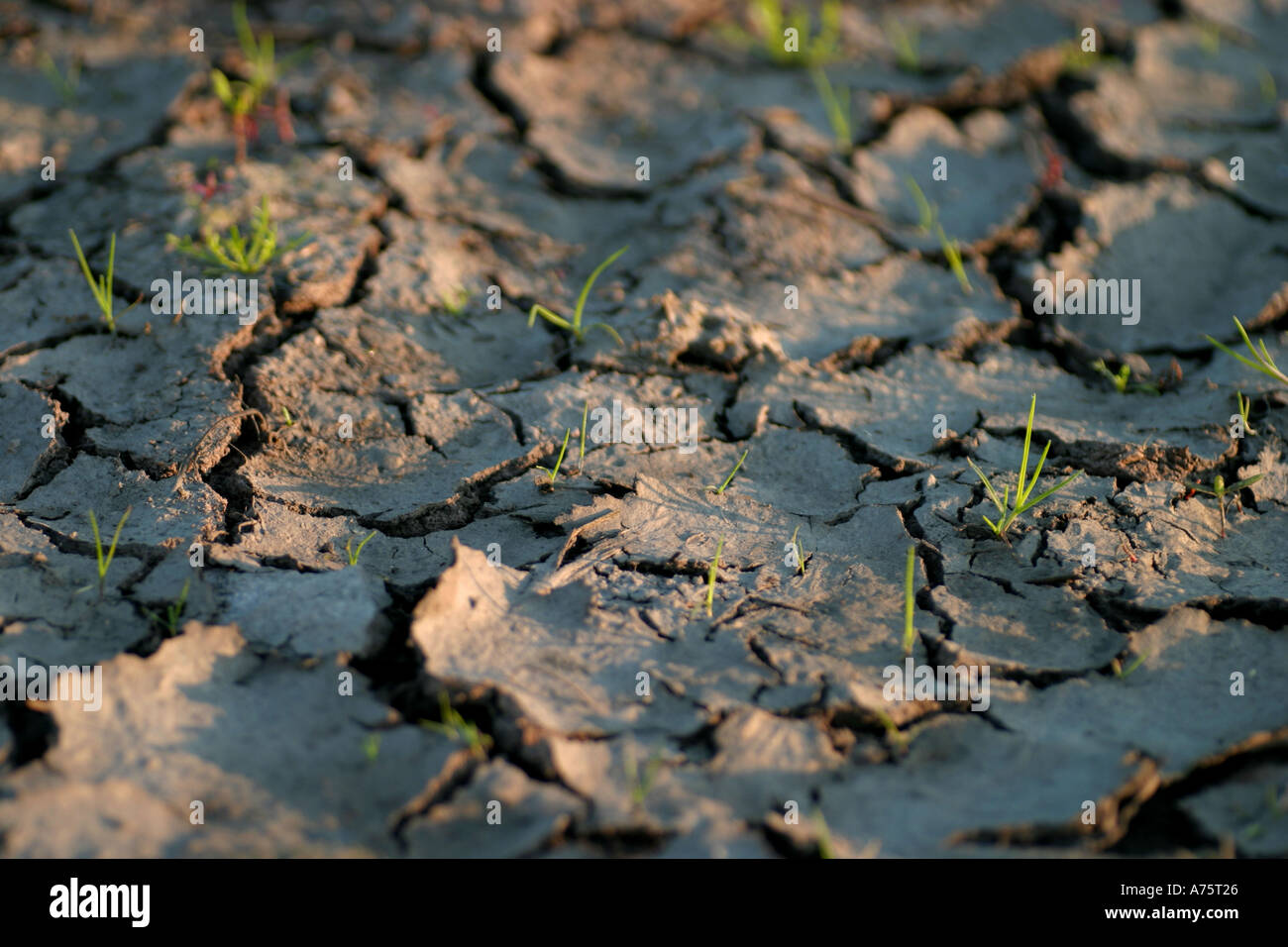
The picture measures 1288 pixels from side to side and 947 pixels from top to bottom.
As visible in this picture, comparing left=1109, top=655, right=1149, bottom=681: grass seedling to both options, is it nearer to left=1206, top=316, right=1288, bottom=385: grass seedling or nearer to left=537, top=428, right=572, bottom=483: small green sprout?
left=1206, top=316, right=1288, bottom=385: grass seedling

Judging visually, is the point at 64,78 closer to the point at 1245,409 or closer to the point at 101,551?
the point at 101,551

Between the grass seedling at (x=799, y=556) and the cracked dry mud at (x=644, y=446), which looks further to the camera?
the grass seedling at (x=799, y=556)

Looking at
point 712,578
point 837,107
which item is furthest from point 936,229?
point 712,578

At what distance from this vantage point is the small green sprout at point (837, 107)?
3342mm

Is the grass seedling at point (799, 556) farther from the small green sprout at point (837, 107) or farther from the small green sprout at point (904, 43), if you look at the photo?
the small green sprout at point (904, 43)

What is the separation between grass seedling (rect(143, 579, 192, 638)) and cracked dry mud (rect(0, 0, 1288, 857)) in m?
0.03

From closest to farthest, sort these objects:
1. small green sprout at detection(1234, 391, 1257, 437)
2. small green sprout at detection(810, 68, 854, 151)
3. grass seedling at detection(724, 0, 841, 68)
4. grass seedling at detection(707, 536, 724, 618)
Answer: grass seedling at detection(707, 536, 724, 618) < small green sprout at detection(1234, 391, 1257, 437) < small green sprout at detection(810, 68, 854, 151) < grass seedling at detection(724, 0, 841, 68)

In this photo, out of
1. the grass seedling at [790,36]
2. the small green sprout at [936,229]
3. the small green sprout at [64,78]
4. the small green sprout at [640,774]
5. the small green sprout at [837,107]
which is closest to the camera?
→ the small green sprout at [640,774]

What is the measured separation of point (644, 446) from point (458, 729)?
0.93 meters

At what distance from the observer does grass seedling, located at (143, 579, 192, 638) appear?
188 centimetres

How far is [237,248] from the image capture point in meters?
2.56

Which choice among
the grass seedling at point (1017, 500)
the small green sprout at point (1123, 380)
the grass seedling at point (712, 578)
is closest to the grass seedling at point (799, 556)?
the grass seedling at point (712, 578)

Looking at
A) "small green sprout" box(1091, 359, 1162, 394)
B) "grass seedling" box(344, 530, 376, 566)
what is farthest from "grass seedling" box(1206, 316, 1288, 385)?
"grass seedling" box(344, 530, 376, 566)

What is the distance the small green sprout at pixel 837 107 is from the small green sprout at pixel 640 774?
2.34 m
